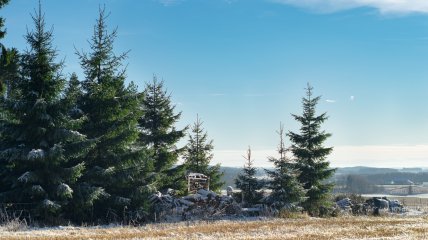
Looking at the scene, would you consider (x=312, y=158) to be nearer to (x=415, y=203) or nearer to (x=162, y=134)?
(x=162, y=134)

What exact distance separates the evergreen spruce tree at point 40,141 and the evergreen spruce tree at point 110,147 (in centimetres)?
190

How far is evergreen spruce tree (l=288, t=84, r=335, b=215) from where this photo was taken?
3566 cm

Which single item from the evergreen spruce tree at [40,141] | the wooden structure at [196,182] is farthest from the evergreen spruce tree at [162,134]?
the evergreen spruce tree at [40,141]

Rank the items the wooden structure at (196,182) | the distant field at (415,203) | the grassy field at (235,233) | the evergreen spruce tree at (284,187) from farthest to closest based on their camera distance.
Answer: the distant field at (415,203) < the wooden structure at (196,182) < the evergreen spruce tree at (284,187) < the grassy field at (235,233)

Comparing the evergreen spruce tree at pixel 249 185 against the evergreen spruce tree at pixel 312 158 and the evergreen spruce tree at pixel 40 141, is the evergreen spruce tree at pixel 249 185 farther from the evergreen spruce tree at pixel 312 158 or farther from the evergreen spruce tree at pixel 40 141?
the evergreen spruce tree at pixel 40 141

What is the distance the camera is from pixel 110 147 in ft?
84.2

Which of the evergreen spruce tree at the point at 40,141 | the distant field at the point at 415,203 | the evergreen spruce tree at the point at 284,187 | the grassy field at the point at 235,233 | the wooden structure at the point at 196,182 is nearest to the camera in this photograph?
the grassy field at the point at 235,233

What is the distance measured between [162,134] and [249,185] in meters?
7.94

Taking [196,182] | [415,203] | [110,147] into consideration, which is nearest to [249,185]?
[196,182]

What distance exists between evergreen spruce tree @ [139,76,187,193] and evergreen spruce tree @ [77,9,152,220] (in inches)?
322

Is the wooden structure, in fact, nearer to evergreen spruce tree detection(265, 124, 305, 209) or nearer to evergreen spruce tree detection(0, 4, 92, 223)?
evergreen spruce tree detection(265, 124, 305, 209)

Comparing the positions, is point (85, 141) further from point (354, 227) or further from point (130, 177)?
point (354, 227)

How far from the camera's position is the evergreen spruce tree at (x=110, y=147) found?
25.0 metres

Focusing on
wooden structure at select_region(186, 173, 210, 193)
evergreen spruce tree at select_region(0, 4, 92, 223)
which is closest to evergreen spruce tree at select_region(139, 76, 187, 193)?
wooden structure at select_region(186, 173, 210, 193)
